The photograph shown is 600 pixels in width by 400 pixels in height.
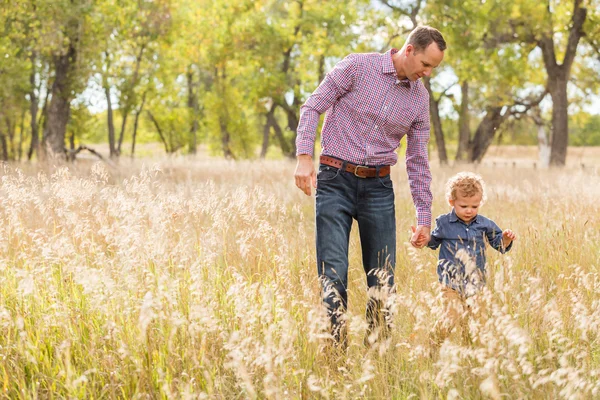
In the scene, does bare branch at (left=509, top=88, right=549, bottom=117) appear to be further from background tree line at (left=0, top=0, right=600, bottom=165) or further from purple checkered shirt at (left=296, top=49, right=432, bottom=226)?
purple checkered shirt at (left=296, top=49, right=432, bottom=226)

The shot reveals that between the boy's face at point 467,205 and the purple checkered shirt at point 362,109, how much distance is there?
0.55 meters

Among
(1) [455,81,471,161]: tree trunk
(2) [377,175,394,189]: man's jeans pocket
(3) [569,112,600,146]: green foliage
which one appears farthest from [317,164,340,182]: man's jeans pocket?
(3) [569,112,600,146]: green foliage

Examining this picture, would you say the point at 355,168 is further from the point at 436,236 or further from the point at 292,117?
the point at 292,117

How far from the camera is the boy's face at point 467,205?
3.95 m

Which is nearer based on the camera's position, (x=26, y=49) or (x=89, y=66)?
(x=89, y=66)

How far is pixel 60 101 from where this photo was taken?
16.3 m

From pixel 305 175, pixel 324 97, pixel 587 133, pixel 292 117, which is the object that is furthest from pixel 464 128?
pixel 587 133

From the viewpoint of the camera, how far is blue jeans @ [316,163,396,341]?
362 cm

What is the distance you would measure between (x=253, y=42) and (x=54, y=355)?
26.8 meters

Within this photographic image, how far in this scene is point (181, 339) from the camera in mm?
3156

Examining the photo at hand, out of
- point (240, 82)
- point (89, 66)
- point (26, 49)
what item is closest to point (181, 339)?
point (89, 66)

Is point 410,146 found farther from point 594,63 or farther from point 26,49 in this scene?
point 594,63

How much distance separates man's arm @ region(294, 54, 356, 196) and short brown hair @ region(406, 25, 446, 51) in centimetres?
41

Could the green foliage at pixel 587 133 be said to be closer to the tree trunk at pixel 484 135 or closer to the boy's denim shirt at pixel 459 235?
the tree trunk at pixel 484 135
